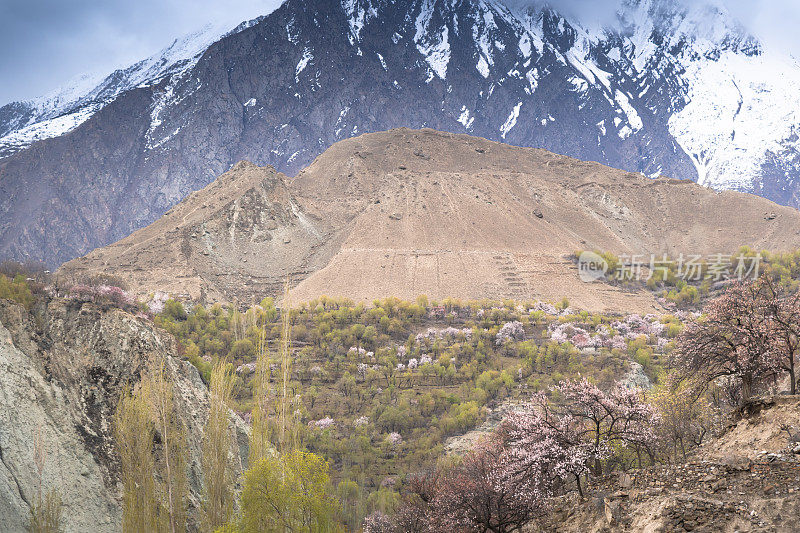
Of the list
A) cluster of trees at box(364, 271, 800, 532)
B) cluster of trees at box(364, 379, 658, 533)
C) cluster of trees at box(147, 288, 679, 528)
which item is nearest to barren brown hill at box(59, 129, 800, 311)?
cluster of trees at box(147, 288, 679, 528)

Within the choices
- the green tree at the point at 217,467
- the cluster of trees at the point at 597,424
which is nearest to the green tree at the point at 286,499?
the green tree at the point at 217,467

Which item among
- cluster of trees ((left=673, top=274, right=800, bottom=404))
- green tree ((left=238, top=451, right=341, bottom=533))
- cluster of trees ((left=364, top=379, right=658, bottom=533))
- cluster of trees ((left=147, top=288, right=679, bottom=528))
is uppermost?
cluster of trees ((left=673, top=274, right=800, bottom=404))

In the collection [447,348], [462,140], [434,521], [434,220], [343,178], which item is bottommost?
[447,348]

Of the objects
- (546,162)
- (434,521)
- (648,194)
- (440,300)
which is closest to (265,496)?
(434,521)

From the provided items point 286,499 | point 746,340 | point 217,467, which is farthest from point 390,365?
point 746,340

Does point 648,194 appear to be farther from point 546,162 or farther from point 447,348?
point 447,348

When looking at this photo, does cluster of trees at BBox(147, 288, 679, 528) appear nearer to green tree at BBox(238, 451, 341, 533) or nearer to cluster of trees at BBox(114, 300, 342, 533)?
cluster of trees at BBox(114, 300, 342, 533)

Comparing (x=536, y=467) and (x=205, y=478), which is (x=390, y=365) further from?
(x=536, y=467)
